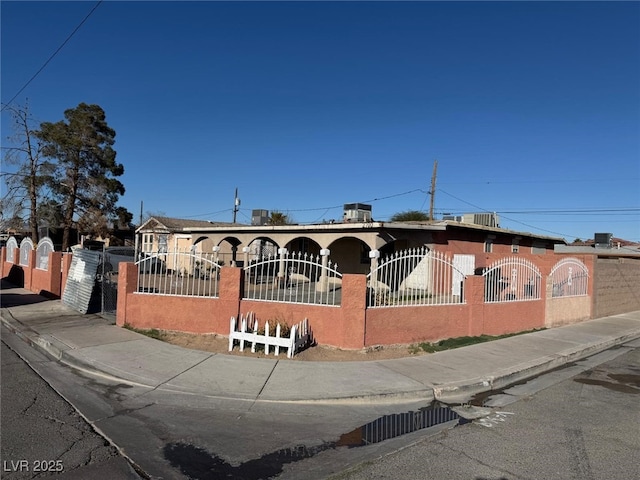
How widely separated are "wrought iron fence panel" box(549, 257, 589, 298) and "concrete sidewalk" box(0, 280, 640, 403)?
2894mm

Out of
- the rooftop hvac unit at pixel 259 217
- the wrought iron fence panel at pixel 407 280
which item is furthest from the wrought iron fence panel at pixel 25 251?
the wrought iron fence panel at pixel 407 280

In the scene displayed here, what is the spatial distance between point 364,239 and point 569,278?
6988 millimetres

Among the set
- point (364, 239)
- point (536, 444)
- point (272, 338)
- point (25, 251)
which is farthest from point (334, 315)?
point (25, 251)

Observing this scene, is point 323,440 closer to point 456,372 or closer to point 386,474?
point 386,474

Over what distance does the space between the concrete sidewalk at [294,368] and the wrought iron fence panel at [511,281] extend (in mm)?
1237

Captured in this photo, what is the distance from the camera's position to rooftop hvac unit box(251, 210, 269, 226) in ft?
86.9

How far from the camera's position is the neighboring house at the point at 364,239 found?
16580 mm

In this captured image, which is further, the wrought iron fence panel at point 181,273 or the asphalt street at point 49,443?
the wrought iron fence panel at point 181,273

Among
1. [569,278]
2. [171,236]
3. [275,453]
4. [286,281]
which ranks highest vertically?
[171,236]

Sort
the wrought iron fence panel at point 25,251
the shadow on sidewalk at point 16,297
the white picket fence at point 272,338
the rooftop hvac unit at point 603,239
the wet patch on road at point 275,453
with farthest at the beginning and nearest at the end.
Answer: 1. the rooftop hvac unit at point 603,239
2. the wrought iron fence panel at point 25,251
3. the shadow on sidewalk at point 16,297
4. the white picket fence at point 272,338
5. the wet patch on road at point 275,453

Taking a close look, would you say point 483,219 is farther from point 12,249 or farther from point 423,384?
point 12,249

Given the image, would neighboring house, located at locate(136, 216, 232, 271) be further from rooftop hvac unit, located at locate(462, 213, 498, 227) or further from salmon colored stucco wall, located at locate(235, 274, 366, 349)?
salmon colored stucco wall, located at locate(235, 274, 366, 349)

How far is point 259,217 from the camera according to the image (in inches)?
1051

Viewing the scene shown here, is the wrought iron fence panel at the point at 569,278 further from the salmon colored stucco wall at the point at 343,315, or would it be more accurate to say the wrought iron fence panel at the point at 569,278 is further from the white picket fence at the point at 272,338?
the white picket fence at the point at 272,338
